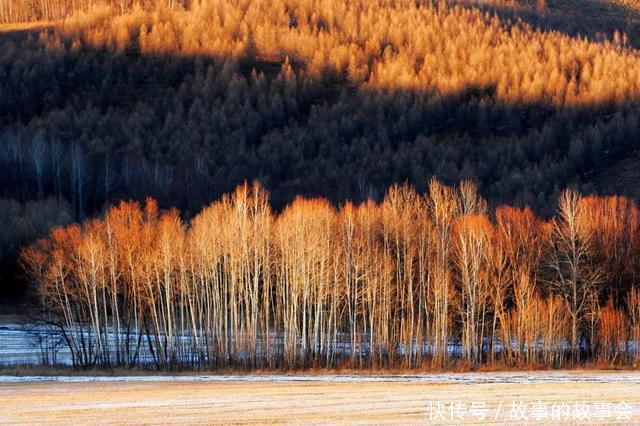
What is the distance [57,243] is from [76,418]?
38016 millimetres

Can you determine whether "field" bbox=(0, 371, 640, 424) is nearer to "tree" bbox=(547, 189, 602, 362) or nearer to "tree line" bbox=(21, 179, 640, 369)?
"tree line" bbox=(21, 179, 640, 369)

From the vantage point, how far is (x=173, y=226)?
74.9m

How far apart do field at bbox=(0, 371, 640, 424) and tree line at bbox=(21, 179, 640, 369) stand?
790cm

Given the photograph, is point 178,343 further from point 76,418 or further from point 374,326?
point 76,418

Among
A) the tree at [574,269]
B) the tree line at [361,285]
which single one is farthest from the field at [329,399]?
the tree at [574,269]

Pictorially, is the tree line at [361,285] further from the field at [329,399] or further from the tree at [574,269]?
the field at [329,399]

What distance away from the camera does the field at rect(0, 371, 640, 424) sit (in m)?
40.5

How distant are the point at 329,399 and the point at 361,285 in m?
29.7

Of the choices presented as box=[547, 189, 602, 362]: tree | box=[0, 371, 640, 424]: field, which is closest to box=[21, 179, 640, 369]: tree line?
box=[547, 189, 602, 362]: tree

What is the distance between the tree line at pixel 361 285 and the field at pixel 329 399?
25.9 ft

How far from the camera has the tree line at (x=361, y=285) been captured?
68875 millimetres

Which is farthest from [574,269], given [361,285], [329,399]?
[329,399]

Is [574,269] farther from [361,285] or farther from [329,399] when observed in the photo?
[329,399]

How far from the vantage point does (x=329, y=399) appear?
47.0m
